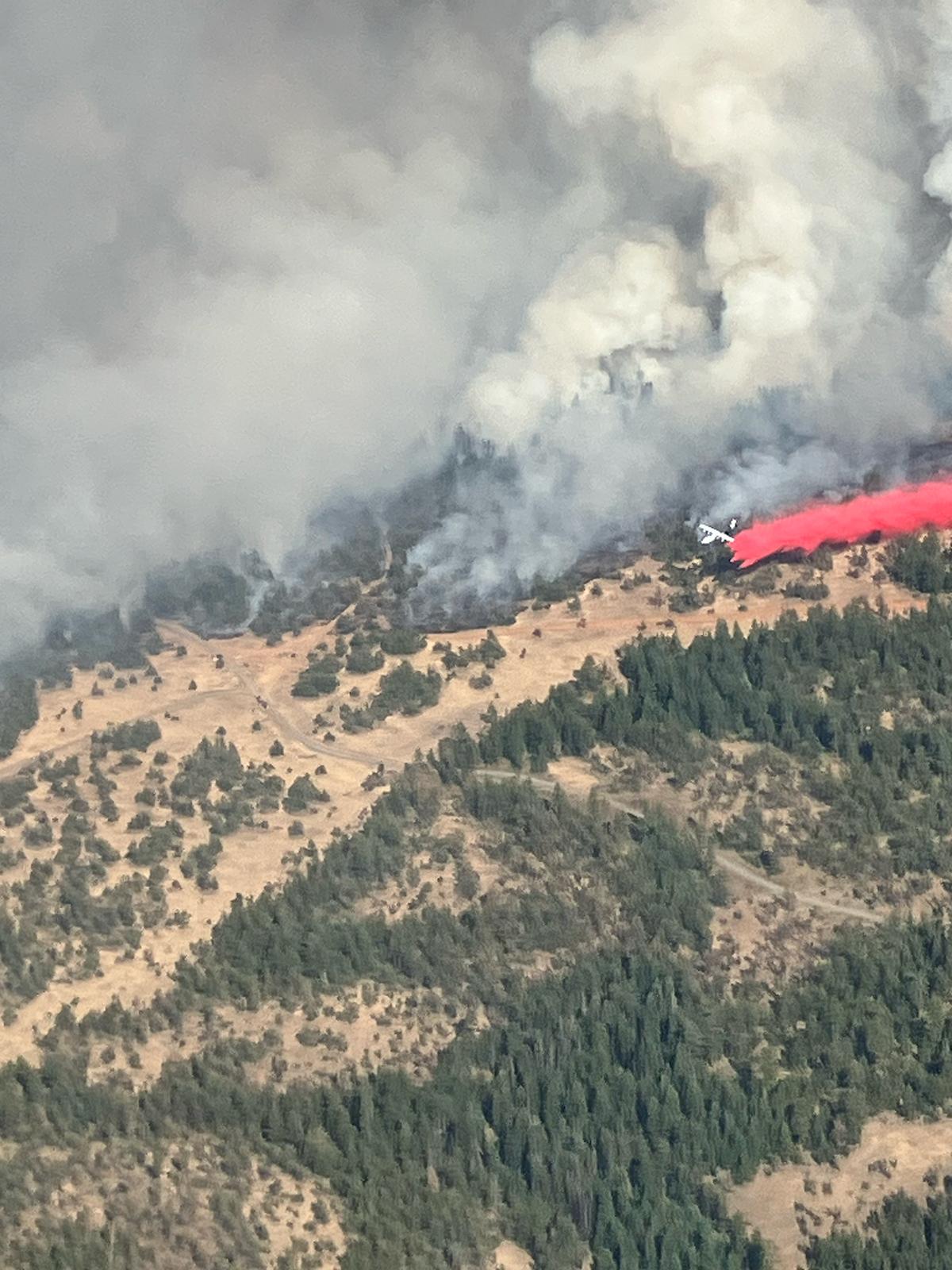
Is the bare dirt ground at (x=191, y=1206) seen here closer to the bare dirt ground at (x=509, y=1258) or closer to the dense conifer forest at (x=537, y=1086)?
the dense conifer forest at (x=537, y=1086)

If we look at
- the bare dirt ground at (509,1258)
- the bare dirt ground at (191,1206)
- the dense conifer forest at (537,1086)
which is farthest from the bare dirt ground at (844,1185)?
the bare dirt ground at (191,1206)

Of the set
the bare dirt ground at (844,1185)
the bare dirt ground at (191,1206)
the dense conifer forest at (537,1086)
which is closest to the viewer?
the bare dirt ground at (191,1206)

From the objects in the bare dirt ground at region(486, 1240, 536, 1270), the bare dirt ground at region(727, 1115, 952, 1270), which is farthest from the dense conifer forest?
the bare dirt ground at region(727, 1115, 952, 1270)

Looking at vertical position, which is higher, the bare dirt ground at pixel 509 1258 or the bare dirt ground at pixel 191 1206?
the bare dirt ground at pixel 191 1206

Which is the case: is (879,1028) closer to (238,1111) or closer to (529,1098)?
(529,1098)

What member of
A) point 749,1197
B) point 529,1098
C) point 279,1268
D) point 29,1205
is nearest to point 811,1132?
point 749,1197

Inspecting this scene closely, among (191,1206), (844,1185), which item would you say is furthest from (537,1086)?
(191,1206)

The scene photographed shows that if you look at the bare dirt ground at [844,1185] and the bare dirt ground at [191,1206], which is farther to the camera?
the bare dirt ground at [844,1185]

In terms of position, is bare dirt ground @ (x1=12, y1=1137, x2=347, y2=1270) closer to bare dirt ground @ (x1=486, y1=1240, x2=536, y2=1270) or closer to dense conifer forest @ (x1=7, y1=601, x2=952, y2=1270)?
dense conifer forest @ (x1=7, y1=601, x2=952, y2=1270)

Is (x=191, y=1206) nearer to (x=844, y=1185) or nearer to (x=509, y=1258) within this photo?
(x=509, y=1258)
